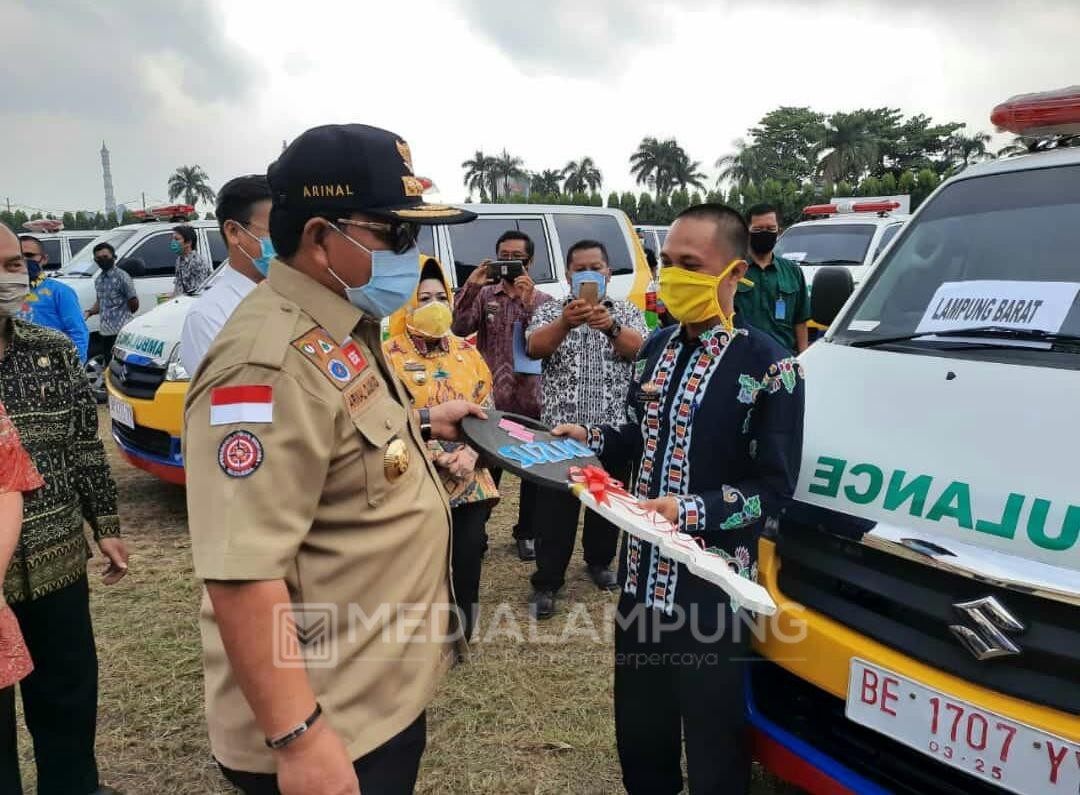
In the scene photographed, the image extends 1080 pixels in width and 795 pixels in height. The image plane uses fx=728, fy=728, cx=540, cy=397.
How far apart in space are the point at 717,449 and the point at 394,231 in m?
1.01

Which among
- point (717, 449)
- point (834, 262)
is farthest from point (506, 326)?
point (834, 262)

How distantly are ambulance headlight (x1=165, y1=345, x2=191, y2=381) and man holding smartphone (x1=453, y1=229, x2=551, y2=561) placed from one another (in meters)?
1.86

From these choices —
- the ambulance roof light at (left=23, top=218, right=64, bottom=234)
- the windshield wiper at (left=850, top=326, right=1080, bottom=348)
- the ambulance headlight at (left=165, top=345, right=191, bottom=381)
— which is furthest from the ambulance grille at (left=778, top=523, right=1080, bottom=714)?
the ambulance roof light at (left=23, top=218, right=64, bottom=234)

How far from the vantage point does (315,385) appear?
113cm

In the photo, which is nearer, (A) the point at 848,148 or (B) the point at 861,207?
(B) the point at 861,207

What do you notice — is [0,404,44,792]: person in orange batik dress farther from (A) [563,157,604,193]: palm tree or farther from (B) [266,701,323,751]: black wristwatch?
(A) [563,157,604,193]: palm tree

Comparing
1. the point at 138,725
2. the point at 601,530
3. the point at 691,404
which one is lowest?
the point at 138,725

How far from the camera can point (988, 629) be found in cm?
151

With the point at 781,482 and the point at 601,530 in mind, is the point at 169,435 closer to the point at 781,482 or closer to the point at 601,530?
the point at 601,530

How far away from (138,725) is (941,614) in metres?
2.96

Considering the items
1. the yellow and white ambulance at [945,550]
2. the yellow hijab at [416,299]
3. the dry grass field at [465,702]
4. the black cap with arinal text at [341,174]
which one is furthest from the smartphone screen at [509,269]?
the black cap with arinal text at [341,174]

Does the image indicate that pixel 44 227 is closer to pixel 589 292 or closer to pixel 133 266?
pixel 133 266

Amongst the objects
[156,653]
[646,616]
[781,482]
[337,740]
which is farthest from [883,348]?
[156,653]

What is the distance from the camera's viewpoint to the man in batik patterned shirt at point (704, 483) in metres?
1.81
